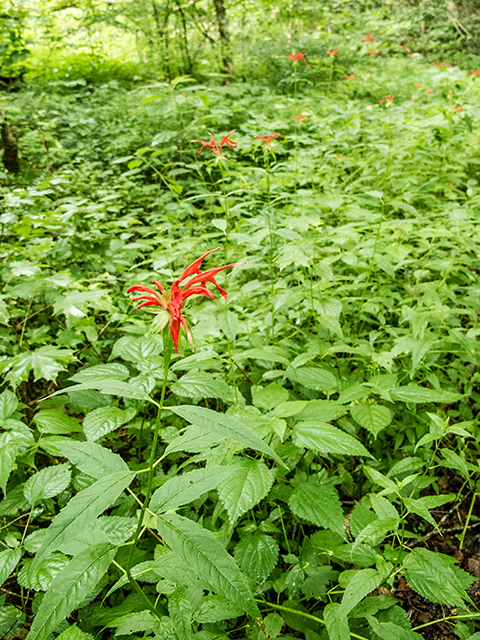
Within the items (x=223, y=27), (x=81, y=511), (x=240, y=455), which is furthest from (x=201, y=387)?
(x=223, y=27)

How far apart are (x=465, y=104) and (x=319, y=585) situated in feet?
16.0

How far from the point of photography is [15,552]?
1141 mm

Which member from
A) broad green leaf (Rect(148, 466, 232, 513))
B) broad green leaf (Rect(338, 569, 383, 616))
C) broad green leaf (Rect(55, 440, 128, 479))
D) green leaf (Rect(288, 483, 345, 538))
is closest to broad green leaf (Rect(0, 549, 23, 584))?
broad green leaf (Rect(55, 440, 128, 479))

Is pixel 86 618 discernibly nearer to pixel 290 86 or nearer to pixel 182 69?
pixel 182 69

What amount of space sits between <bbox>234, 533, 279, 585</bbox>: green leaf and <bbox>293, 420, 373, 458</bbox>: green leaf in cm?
44

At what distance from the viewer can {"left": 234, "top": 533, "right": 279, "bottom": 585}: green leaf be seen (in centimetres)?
119

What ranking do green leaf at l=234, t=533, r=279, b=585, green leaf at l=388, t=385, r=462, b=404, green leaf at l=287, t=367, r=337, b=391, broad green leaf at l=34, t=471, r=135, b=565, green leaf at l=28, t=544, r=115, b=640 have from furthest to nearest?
green leaf at l=287, t=367, r=337, b=391 < green leaf at l=388, t=385, r=462, b=404 < green leaf at l=234, t=533, r=279, b=585 < green leaf at l=28, t=544, r=115, b=640 < broad green leaf at l=34, t=471, r=135, b=565

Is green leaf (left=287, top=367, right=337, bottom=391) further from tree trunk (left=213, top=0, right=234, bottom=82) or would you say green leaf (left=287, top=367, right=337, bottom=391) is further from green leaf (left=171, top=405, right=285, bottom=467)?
tree trunk (left=213, top=0, right=234, bottom=82)

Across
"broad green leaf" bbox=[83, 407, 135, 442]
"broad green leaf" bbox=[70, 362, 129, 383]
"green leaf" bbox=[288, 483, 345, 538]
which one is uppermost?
"broad green leaf" bbox=[70, 362, 129, 383]

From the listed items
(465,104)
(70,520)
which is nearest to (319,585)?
(70,520)

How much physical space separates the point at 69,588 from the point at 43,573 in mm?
437

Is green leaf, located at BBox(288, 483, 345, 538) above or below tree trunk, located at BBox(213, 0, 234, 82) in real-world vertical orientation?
below

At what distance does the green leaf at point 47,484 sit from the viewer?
126cm

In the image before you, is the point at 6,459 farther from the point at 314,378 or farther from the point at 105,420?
the point at 314,378
